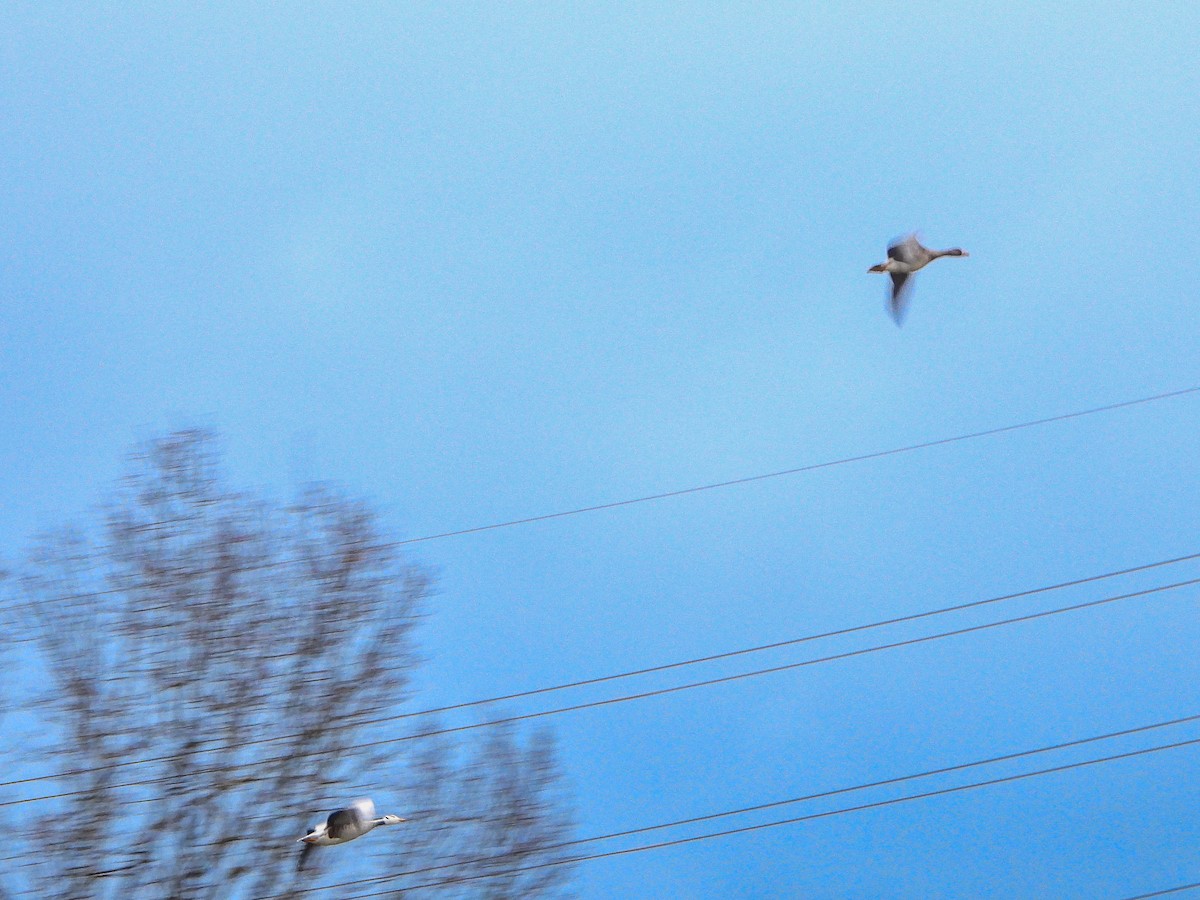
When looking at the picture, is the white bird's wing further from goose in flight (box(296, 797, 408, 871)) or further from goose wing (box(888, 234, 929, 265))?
goose in flight (box(296, 797, 408, 871))

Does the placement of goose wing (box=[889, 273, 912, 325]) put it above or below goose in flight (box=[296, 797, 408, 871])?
above

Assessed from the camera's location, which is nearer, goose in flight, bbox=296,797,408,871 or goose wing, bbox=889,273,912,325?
goose in flight, bbox=296,797,408,871

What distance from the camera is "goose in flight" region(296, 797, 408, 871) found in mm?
9992

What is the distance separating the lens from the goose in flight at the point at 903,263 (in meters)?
11.0

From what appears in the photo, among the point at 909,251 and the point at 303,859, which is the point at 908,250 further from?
the point at 303,859

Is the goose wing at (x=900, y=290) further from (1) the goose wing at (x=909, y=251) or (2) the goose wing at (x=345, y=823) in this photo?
(2) the goose wing at (x=345, y=823)

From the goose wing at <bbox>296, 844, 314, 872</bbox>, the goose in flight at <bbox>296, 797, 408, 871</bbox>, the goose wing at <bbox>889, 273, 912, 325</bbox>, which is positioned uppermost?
the goose wing at <bbox>889, 273, 912, 325</bbox>

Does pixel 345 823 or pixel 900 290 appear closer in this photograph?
pixel 345 823

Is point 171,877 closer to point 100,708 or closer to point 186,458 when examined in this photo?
point 100,708

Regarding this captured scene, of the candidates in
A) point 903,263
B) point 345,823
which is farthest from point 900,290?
point 345,823

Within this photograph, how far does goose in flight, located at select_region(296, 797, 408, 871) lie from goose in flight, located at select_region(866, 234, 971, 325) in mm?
5229

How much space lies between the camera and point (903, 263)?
11227 millimetres

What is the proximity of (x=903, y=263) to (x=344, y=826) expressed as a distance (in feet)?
19.2

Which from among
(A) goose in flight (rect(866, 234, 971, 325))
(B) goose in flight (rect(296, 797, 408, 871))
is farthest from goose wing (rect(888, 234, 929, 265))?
(B) goose in flight (rect(296, 797, 408, 871))
